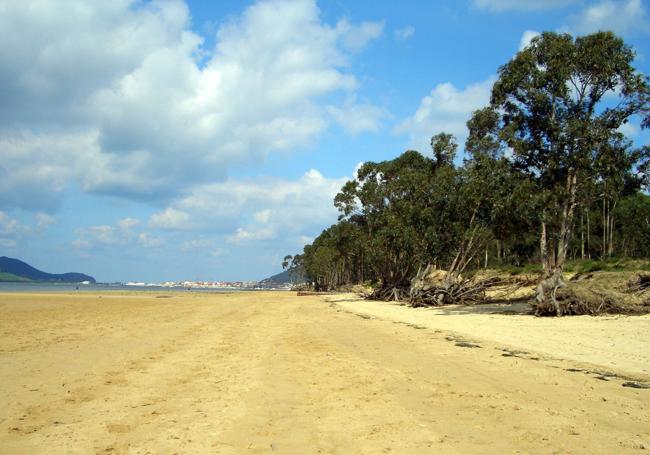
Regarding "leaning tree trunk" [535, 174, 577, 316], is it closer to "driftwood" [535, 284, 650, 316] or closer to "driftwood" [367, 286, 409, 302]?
"driftwood" [535, 284, 650, 316]

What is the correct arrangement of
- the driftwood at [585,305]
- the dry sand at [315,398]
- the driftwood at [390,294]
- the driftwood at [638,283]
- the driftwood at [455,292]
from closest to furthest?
the dry sand at [315,398] → the driftwood at [585,305] → the driftwood at [638,283] → the driftwood at [455,292] → the driftwood at [390,294]

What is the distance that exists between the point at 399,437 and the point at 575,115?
72.9 ft

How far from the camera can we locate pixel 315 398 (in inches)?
299

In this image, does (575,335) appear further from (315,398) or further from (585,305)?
(315,398)

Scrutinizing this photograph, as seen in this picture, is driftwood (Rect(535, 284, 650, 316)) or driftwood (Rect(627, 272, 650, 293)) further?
driftwood (Rect(627, 272, 650, 293))

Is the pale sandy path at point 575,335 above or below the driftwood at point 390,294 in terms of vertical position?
below

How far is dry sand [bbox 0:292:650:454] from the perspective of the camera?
5.50 metres

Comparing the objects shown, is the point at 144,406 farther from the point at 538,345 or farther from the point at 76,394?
the point at 538,345

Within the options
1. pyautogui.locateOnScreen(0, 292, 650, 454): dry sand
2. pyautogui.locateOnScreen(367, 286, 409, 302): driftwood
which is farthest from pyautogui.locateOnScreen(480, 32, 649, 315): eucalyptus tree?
pyautogui.locateOnScreen(367, 286, 409, 302): driftwood

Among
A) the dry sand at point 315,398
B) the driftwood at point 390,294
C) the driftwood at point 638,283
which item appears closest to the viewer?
the dry sand at point 315,398

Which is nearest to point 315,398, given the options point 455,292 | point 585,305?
point 585,305

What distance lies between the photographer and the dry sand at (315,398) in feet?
18.0

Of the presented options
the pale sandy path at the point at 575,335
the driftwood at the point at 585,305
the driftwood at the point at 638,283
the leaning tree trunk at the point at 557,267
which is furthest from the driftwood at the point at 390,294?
the driftwood at the point at 585,305

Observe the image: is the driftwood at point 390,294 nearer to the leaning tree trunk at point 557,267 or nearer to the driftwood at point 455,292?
the driftwood at point 455,292
